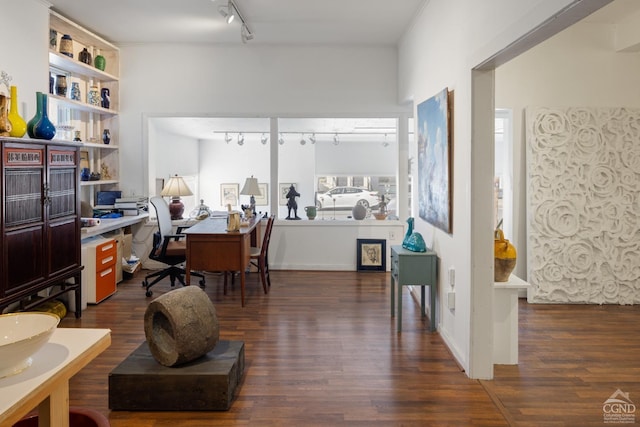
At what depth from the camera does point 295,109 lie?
6.72 metres

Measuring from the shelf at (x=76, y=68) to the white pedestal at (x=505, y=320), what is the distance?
16.1 feet

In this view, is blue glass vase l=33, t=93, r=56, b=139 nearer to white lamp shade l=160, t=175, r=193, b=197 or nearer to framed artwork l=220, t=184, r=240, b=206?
white lamp shade l=160, t=175, r=193, b=197

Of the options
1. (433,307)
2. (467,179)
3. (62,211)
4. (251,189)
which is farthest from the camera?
(251,189)

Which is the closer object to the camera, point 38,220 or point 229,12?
point 38,220

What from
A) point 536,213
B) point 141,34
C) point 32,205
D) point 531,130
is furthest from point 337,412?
point 141,34

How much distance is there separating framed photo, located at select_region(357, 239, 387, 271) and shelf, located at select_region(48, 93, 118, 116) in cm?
377


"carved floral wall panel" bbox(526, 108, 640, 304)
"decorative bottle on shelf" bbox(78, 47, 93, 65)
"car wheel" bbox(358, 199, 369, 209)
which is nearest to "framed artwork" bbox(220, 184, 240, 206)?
"car wheel" bbox(358, 199, 369, 209)

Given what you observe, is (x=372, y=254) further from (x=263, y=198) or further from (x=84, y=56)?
(x=84, y=56)

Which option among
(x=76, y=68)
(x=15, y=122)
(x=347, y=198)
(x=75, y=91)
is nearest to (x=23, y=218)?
(x=15, y=122)

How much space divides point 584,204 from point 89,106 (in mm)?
5727

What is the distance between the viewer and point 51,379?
1372mm

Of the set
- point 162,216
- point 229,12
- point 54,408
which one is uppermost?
point 229,12

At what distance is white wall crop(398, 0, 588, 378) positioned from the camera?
9.61 ft

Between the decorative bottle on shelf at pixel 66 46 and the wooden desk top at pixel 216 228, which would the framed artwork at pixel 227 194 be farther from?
the decorative bottle on shelf at pixel 66 46
